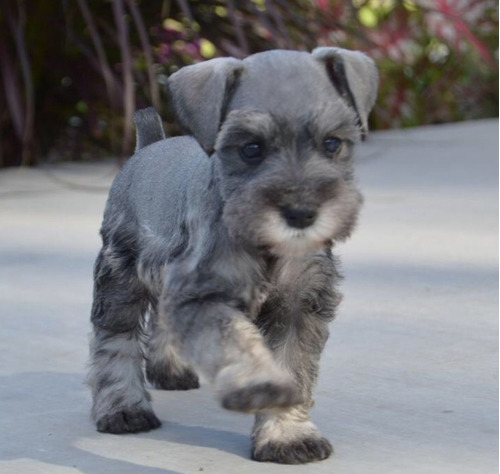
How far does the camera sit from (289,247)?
333 cm

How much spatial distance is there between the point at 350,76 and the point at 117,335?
1145 millimetres

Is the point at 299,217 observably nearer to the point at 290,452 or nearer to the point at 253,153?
the point at 253,153

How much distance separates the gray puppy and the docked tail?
0.52 meters

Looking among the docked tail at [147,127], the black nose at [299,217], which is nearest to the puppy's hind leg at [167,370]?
the docked tail at [147,127]

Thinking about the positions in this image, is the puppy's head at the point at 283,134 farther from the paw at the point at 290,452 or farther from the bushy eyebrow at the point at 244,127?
the paw at the point at 290,452

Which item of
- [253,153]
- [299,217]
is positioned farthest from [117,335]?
[299,217]

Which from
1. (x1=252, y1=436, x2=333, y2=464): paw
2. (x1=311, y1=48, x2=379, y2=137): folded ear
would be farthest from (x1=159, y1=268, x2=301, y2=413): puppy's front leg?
(x1=311, y1=48, x2=379, y2=137): folded ear

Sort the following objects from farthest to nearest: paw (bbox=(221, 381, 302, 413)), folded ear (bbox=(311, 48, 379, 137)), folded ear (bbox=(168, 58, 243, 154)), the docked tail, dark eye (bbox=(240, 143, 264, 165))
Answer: the docked tail, folded ear (bbox=(311, 48, 379, 137)), folded ear (bbox=(168, 58, 243, 154)), dark eye (bbox=(240, 143, 264, 165)), paw (bbox=(221, 381, 302, 413))

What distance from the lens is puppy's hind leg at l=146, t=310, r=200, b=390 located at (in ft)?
14.8

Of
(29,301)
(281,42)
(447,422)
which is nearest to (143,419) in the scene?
(447,422)

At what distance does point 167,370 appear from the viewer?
14.8ft

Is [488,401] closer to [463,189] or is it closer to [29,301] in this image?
[29,301]

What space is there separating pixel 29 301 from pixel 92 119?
3.72 meters

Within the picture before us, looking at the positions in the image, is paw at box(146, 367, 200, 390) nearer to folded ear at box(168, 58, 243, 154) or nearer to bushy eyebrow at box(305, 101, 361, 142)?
folded ear at box(168, 58, 243, 154)
